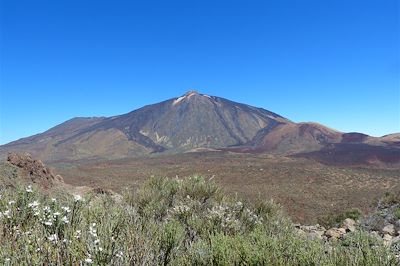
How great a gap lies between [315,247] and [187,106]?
485ft

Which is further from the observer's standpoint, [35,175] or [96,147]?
[96,147]

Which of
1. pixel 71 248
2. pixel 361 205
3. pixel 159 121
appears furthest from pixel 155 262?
pixel 159 121

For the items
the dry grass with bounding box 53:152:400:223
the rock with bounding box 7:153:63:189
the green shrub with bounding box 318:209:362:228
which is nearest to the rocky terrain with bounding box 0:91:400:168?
the dry grass with bounding box 53:152:400:223

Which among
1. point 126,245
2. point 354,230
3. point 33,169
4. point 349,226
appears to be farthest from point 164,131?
point 126,245

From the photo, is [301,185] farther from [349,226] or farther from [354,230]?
[354,230]

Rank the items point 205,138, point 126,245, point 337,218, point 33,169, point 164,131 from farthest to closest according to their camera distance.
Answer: point 164,131, point 205,138, point 337,218, point 33,169, point 126,245

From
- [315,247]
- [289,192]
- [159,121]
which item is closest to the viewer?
[315,247]

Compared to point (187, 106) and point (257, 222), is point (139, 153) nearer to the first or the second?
point (187, 106)

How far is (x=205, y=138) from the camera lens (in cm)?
12744

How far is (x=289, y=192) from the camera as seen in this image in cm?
2900

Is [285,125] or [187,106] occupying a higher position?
[187,106]

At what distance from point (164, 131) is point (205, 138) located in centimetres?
1490

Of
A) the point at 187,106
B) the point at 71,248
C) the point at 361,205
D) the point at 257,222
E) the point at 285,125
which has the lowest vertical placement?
the point at 361,205

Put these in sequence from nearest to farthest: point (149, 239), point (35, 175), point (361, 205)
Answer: point (149, 239) < point (35, 175) < point (361, 205)
